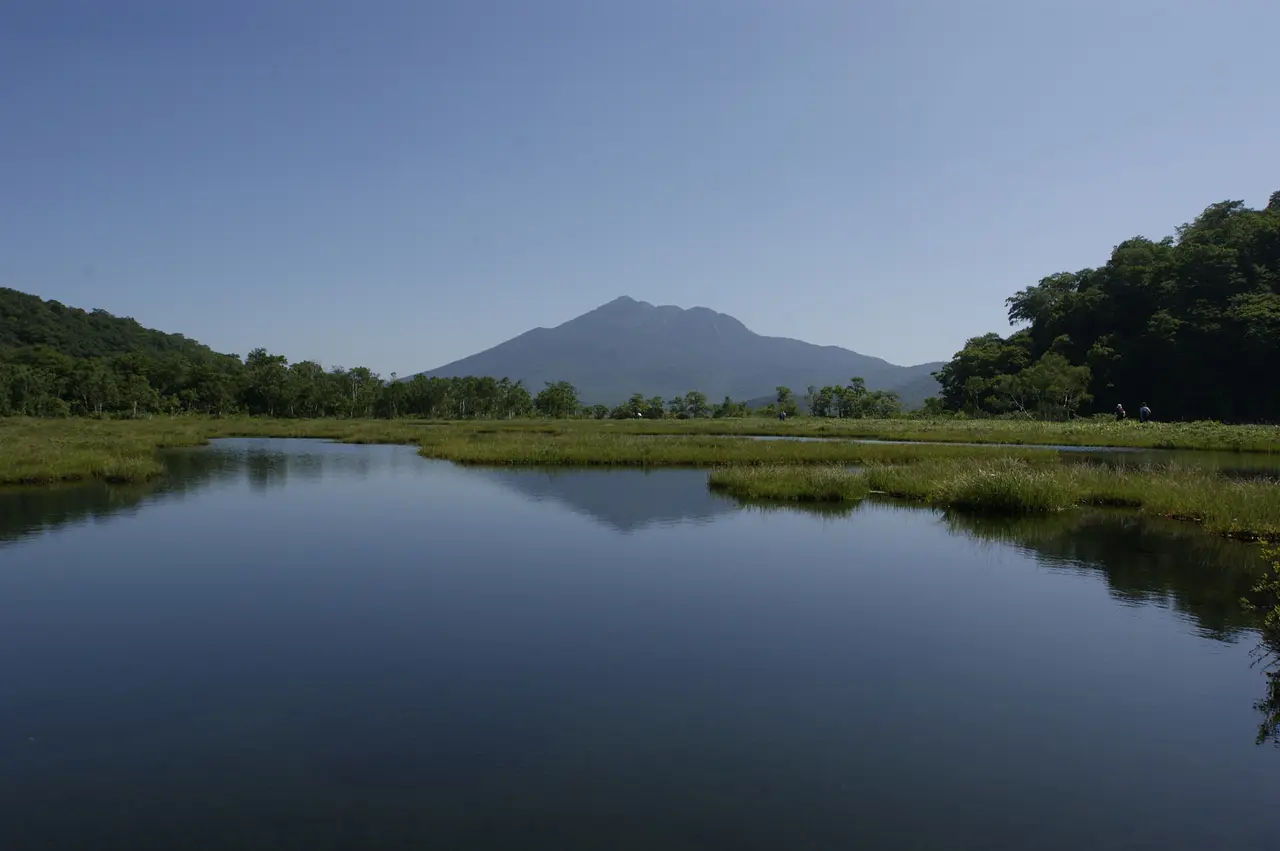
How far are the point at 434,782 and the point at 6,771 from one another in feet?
12.6

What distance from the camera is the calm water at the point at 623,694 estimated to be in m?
6.20

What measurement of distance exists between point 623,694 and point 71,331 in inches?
5673

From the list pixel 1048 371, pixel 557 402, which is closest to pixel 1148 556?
pixel 1048 371

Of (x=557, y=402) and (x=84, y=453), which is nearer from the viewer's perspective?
(x=84, y=453)

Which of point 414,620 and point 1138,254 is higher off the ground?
point 1138,254

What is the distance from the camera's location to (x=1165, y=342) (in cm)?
6988

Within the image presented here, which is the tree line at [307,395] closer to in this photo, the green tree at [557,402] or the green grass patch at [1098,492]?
the green tree at [557,402]

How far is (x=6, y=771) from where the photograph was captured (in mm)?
6758

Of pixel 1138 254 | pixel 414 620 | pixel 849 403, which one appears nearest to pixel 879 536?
pixel 414 620

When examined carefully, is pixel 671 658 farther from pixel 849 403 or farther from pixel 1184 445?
pixel 849 403

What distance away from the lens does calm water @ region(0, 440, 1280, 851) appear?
6.20 m

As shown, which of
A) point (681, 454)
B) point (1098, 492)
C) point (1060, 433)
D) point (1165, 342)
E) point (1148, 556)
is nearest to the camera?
point (1148, 556)

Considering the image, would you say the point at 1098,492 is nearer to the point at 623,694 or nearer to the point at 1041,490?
the point at 1041,490

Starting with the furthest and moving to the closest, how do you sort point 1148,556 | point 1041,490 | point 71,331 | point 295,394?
1. point 71,331
2. point 295,394
3. point 1041,490
4. point 1148,556
